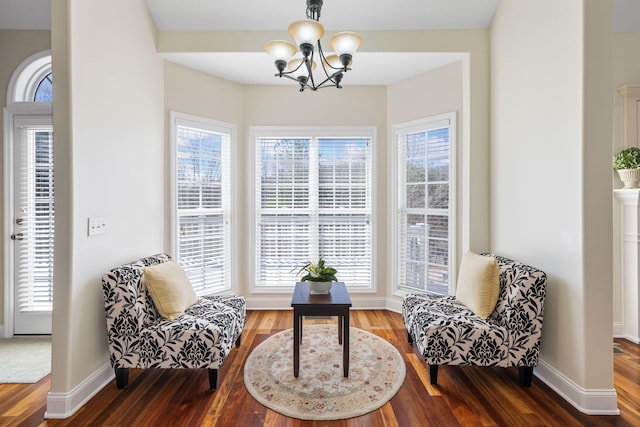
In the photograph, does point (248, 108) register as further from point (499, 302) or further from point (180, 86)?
point (499, 302)

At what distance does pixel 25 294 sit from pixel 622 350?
5.55 metres

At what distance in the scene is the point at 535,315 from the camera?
2.17m

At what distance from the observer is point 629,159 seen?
9.46ft

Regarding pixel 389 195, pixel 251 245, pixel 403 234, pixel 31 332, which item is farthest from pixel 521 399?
pixel 31 332

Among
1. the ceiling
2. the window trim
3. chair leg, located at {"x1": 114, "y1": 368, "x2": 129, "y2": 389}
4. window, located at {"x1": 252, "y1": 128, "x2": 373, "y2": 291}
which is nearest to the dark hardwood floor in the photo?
chair leg, located at {"x1": 114, "y1": 368, "x2": 129, "y2": 389}

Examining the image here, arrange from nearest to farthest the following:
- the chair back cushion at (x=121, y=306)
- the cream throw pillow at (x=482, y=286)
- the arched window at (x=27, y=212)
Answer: the chair back cushion at (x=121, y=306) < the cream throw pillow at (x=482, y=286) < the arched window at (x=27, y=212)

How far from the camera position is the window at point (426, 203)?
3406 mm

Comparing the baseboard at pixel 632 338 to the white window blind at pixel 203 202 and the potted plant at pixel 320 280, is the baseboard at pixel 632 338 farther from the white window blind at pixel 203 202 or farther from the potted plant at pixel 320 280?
the white window blind at pixel 203 202

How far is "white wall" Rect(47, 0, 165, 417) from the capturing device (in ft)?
6.57

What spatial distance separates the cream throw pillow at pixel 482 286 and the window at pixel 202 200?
262 cm

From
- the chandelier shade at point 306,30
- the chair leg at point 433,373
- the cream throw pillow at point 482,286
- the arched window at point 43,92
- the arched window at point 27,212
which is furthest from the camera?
the arched window at point 43,92

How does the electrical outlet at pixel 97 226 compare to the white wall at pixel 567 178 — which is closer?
the white wall at pixel 567 178

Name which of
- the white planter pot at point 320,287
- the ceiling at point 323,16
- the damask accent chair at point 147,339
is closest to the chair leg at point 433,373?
the white planter pot at point 320,287

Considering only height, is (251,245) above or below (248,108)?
below
